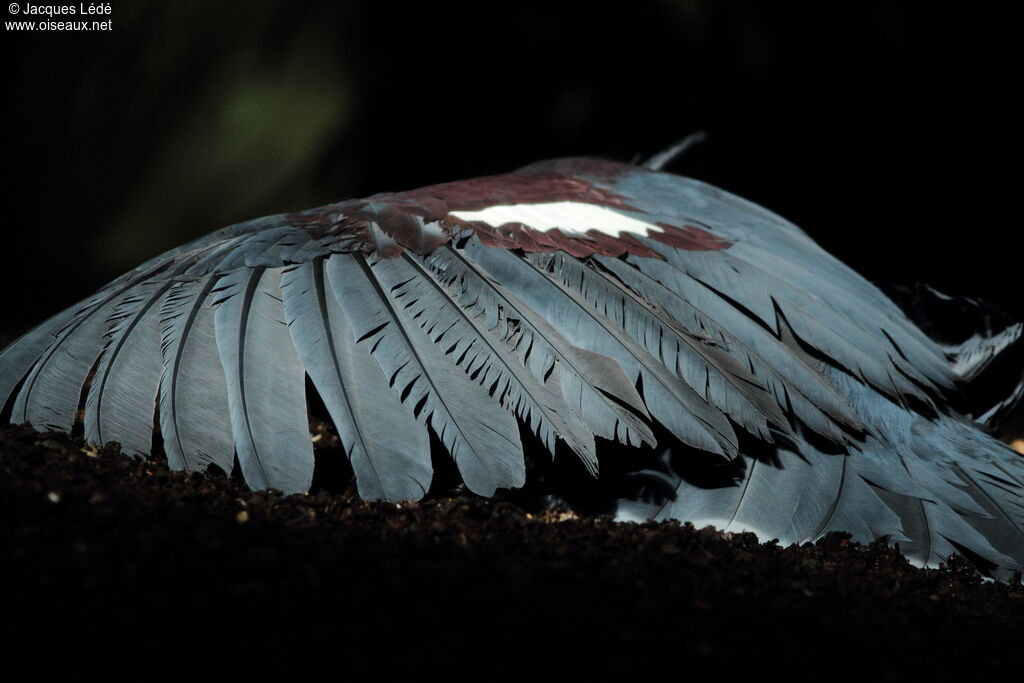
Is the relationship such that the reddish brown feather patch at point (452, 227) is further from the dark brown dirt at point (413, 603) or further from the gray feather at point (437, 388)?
the dark brown dirt at point (413, 603)

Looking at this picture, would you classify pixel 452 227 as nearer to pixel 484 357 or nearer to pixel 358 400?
pixel 484 357

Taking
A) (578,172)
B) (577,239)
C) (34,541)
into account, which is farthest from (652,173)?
(34,541)

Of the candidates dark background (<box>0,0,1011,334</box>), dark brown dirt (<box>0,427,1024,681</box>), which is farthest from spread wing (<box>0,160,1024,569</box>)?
dark background (<box>0,0,1011,334</box>)

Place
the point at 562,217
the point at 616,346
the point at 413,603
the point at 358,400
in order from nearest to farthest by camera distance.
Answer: the point at 413,603 < the point at 358,400 < the point at 616,346 < the point at 562,217

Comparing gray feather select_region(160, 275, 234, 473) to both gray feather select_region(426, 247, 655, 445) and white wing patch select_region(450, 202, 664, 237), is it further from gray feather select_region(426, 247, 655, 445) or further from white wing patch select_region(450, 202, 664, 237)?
white wing patch select_region(450, 202, 664, 237)
